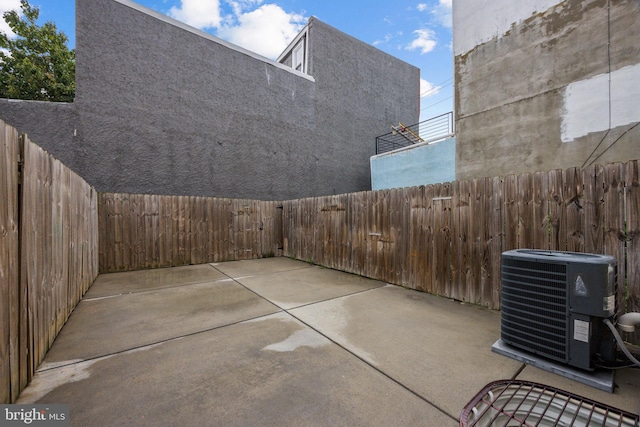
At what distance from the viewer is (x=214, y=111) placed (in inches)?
354

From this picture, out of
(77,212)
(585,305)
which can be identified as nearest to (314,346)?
(585,305)

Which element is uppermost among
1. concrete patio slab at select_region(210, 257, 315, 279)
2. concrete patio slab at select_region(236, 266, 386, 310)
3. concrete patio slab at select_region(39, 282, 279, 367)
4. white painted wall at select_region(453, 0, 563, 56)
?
white painted wall at select_region(453, 0, 563, 56)

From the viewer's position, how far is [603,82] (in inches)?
195

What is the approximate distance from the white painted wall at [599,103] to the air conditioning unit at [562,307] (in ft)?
14.9

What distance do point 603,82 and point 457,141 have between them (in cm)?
282

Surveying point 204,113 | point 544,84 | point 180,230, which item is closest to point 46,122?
point 204,113

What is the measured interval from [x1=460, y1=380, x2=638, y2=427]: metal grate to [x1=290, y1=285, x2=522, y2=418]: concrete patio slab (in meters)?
0.10

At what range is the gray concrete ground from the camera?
1765 mm

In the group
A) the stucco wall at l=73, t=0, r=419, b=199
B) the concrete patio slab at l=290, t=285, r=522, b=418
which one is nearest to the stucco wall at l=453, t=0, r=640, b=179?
the concrete patio slab at l=290, t=285, r=522, b=418

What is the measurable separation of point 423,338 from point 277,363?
1.58 metres

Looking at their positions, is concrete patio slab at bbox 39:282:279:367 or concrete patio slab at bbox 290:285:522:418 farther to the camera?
concrete patio slab at bbox 39:282:279:367

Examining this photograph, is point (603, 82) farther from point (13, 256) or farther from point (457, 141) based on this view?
point (13, 256)

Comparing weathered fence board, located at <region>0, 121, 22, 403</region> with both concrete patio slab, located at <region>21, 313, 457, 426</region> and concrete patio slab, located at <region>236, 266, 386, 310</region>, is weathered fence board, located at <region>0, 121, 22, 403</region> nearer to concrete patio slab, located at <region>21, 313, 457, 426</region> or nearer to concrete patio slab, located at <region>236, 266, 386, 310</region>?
concrete patio slab, located at <region>21, 313, 457, 426</region>

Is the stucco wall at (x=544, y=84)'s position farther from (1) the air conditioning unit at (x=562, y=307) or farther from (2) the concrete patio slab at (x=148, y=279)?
(2) the concrete patio slab at (x=148, y=279)
